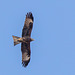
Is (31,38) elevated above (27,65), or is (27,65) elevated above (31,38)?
(31,38)

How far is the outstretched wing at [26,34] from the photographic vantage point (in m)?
26.2

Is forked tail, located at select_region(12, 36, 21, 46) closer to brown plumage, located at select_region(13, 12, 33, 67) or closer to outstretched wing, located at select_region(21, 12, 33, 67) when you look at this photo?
brown plumage, located at select_region(13, 12, 33, 67)

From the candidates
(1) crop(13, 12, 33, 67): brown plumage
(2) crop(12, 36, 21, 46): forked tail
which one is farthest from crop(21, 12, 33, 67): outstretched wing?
(2) crop(12, 36, 21, 46): forked tail

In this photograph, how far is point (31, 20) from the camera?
2667cm

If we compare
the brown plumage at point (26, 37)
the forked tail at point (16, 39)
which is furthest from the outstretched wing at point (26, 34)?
the forked tail at point (16, 39)

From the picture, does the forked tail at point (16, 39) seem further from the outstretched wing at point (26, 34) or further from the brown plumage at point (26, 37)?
the outstretched wing at point (26, 34)

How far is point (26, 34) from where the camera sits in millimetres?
26281

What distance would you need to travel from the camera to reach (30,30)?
26.3 meters

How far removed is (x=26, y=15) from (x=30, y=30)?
1291mm

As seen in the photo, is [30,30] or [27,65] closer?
[30,30]

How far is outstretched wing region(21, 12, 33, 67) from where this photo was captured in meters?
26.2

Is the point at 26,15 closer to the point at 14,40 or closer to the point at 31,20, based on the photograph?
the point at 31,20

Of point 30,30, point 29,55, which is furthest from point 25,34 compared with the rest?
point 29,55

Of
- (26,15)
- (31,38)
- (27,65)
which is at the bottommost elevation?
(27,65)
